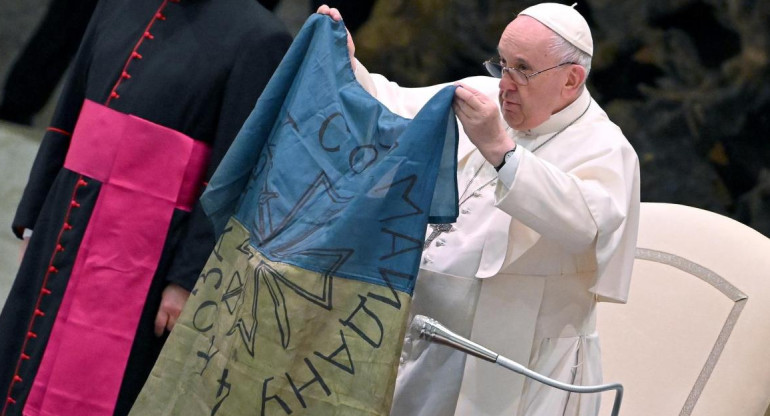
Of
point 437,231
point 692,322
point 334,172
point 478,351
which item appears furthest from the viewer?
point 692,322

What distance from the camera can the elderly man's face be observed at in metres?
3.18

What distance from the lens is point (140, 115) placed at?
12.2ft

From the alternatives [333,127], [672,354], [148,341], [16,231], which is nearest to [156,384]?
[148,341]

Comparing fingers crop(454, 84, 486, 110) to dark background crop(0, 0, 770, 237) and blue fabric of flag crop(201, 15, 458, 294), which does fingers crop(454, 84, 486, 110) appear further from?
dark background crop(0, 0, 770, 237)

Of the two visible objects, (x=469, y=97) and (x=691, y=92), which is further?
(x=691, y=92)

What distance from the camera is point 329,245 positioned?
2904mm

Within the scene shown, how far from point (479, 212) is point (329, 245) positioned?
57 centimetres

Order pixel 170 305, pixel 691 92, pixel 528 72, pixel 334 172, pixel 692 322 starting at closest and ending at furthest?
pixel 334 172, pixel 528 72, pixel 170 305, pixel 692 322, pixel 691 92

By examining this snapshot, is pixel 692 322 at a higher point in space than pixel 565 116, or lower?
lower

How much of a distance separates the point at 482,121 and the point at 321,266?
0.50 m

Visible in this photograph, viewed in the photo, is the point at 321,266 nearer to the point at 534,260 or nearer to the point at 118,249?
the point at 534,260

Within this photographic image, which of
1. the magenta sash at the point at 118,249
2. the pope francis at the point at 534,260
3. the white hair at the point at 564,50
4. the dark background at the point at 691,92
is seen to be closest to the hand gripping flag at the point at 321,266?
the pope francis at the point at 534,260

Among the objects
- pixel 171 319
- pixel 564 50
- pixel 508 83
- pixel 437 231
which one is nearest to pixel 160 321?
pixel 171 319

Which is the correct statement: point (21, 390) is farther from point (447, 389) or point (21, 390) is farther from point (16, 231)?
point (447, 389)
